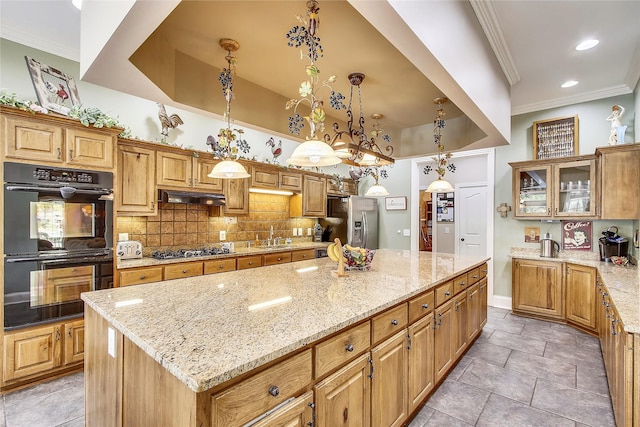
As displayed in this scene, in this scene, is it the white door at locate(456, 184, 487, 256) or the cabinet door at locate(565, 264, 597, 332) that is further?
the white door at locate(456, 184, 487, 256)

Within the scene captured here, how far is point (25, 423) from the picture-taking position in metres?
2.05

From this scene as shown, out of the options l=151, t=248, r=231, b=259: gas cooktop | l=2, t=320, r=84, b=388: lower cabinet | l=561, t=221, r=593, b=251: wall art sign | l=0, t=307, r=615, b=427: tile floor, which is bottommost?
l=0, t=307, r=615, b=427: tile floor

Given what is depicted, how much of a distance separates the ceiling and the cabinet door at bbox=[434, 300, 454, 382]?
184 centimetres

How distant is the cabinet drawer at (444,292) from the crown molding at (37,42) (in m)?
4.09

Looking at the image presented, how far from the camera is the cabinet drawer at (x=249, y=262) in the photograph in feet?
12.8

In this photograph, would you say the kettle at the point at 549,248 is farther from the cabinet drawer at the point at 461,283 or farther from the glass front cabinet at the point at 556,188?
the cabinet drawer at the point at 461,283

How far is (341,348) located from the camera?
4.53 feet

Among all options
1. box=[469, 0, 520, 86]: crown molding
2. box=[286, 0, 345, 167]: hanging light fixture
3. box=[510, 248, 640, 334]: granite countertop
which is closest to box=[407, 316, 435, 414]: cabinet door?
box=[510, 248, 640, 334]: granite countertop

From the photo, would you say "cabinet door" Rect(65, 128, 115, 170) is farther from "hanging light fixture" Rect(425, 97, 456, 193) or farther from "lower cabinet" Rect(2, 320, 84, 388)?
"hanging light fixture" Rect(425, 97, 456, 193)

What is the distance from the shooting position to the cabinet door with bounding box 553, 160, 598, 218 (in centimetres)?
375

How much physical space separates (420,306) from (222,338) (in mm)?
1401

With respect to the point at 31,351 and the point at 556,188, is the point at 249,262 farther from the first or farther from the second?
the point at 556,188

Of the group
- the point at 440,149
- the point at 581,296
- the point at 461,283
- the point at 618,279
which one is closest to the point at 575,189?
the point at 581,296

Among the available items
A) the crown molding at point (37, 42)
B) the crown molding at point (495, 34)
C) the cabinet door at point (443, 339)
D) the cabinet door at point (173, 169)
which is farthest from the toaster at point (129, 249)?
the crown molding at point (495, 34)
